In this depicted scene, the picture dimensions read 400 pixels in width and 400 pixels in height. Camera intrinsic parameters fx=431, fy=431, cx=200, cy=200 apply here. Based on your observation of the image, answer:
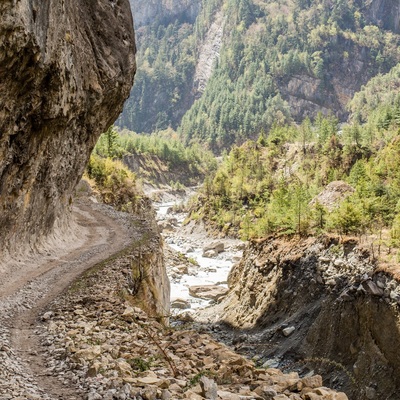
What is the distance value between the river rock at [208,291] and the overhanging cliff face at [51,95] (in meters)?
20.7

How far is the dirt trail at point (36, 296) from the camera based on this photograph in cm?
788

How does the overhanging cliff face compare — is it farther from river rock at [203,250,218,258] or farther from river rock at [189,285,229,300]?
river rock at [203,250,218,258]

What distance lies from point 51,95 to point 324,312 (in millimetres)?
16556

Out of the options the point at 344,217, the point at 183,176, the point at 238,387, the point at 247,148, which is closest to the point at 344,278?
the point at 344,217

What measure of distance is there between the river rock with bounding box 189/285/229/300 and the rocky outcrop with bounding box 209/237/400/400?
6.58 m

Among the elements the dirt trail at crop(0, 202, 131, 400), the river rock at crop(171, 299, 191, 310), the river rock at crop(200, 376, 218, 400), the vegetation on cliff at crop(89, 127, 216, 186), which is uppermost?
the vegetation on cliff at crop(89, 127, 216, 186)

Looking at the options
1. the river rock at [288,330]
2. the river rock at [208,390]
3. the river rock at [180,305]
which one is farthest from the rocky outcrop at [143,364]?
the river rock at [180,305]

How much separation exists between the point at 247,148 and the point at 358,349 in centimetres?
8286

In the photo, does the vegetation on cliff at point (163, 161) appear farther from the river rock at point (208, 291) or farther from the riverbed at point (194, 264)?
the river rock at point (208, 291)

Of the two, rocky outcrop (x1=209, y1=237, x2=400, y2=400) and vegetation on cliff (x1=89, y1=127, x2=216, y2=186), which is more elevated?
vegetation on cliff (x1=89, y1=127, x2=216, y2=186)

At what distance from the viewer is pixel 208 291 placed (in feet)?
146

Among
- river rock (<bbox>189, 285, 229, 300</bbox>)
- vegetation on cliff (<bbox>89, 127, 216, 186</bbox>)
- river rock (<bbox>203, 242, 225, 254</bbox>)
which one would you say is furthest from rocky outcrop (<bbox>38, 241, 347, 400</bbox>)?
vegetation on cliff (<bbox>89, 127, 216, 186</bbox>)

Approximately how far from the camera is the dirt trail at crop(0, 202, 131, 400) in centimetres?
788

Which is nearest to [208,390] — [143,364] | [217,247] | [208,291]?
[143,364]
